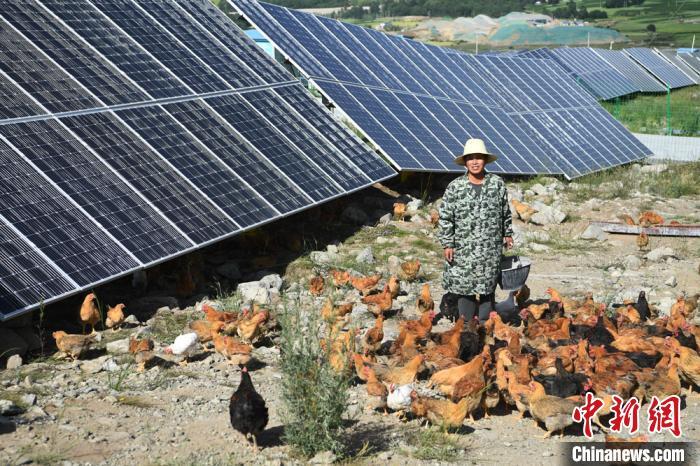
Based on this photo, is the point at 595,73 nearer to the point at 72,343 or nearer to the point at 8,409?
the point at 72,343

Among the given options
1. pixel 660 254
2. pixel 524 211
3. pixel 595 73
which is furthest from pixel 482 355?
pixel 595 73

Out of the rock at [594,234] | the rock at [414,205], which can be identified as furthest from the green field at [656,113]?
A: the rock at [414,205]

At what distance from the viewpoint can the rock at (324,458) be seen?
22.3ft

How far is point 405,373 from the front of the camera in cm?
822

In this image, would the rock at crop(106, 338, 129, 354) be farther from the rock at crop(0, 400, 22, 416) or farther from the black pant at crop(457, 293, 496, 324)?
the black pant at crop(457, 293, 496, 324)

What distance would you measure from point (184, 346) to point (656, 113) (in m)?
23.5

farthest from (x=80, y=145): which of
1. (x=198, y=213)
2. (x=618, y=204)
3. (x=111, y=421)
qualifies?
(x=618, y=204)

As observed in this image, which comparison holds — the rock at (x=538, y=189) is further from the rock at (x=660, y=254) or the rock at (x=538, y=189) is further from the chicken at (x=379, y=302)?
the chicken at (x=379, y=302)

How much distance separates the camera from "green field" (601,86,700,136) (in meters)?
26.1

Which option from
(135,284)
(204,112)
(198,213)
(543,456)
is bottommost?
(543,456)

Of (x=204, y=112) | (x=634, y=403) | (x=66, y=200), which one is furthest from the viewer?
(x=204, y=112)

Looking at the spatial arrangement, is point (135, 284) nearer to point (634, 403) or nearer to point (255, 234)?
point (255, 234)

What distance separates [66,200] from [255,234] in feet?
11.7

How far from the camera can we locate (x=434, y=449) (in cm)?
714
